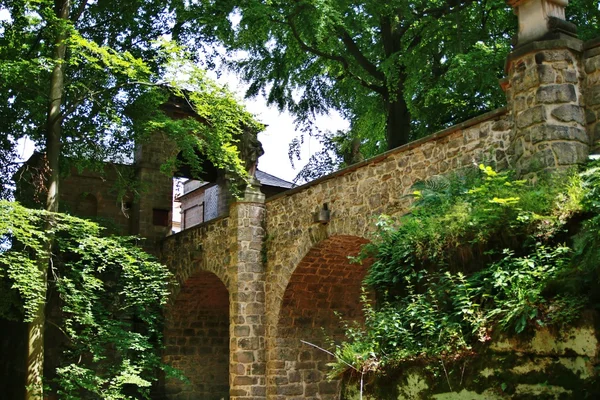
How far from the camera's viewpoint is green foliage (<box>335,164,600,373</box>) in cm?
386

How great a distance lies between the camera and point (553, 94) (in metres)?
6.68

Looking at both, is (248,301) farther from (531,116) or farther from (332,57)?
(531,116)

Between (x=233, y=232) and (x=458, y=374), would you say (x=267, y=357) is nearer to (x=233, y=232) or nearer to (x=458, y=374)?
(x=233, y=232)

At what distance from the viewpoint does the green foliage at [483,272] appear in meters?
3.86

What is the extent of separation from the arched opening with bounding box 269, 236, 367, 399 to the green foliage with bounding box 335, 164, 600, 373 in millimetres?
5961

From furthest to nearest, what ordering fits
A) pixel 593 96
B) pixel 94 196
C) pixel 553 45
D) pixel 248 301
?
pixel 94 196 → pixel 248 301 → pixel 593 96 → pixel 553 45

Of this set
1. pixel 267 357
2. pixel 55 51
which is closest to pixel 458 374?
pixel 267 357

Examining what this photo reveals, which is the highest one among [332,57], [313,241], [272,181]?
[332,57]

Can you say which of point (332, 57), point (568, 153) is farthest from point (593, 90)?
point (332, 57)

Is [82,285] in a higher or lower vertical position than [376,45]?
lower

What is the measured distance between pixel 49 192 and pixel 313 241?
171 inches

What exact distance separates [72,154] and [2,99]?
1673 millimetres

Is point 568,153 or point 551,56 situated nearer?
point 568,153

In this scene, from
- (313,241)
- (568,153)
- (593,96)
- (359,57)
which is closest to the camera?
(568,153)
